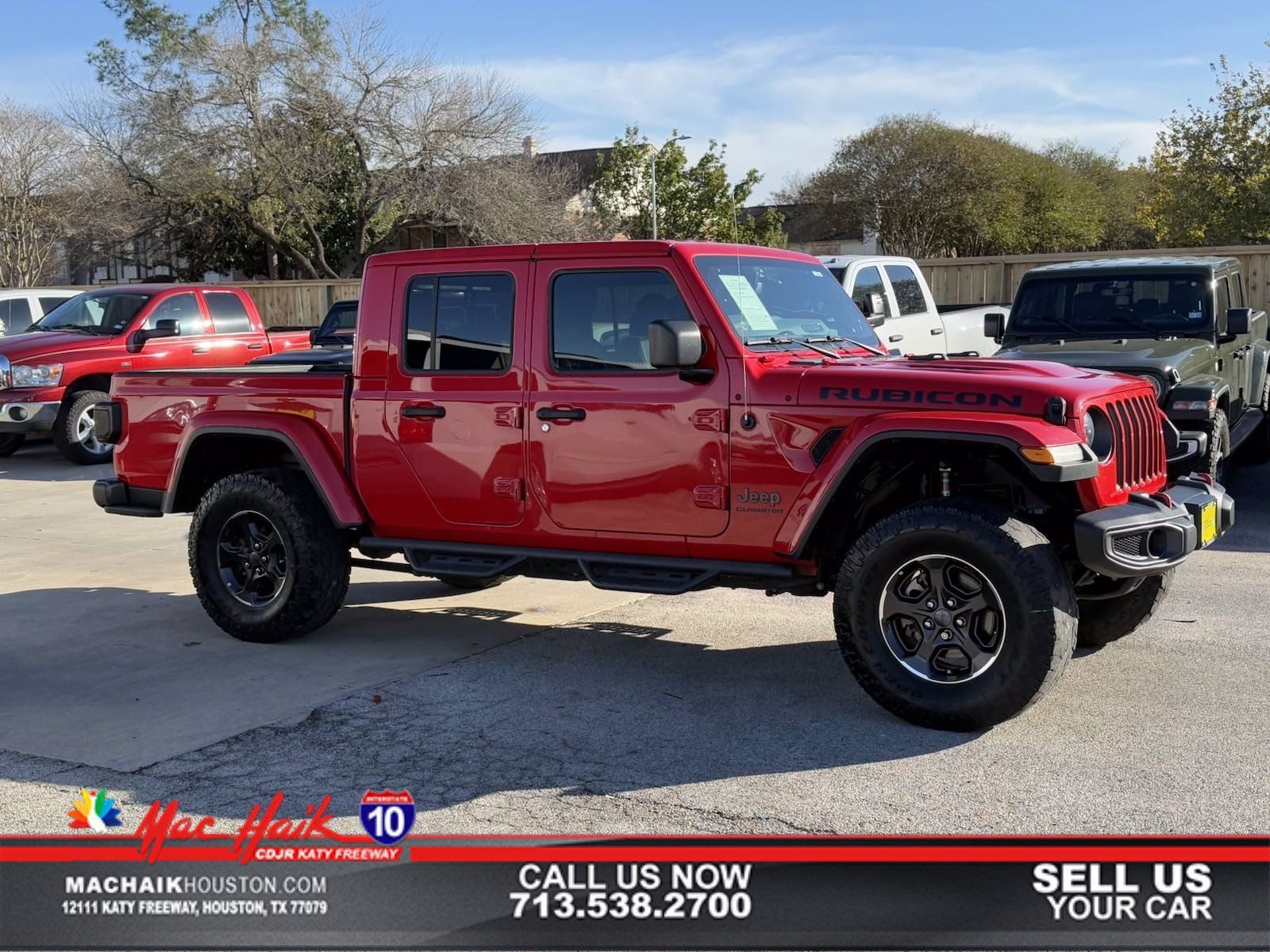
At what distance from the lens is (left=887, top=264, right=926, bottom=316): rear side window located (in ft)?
44.2

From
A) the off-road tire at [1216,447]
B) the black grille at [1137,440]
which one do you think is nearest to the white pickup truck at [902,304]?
the off-road tire at [1216,447]

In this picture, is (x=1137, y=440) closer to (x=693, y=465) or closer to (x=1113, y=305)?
(x=693, y=465)

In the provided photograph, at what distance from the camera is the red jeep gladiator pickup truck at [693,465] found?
205 inches

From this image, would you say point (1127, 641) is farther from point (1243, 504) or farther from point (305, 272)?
point (305, 272)

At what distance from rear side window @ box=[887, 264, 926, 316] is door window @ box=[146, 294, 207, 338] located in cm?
786

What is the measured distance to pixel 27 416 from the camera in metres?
14.4

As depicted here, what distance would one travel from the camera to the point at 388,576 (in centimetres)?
886

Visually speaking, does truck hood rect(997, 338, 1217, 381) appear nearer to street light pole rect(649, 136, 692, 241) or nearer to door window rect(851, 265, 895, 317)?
door window rect(851, 265, 895, 317)

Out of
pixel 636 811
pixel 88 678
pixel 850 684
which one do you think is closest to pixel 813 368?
pixel 850 684

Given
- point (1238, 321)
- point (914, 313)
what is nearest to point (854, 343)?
point (1238, 321)

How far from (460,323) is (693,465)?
58.0 inches

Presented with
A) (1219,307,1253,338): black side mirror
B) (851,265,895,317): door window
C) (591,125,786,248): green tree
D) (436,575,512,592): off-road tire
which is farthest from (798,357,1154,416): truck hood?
(591,125,786,248): green tree

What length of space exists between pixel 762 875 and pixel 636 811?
2.08 feet

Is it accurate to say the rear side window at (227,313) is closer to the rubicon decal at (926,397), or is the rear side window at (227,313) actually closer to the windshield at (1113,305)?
the windshield at (1113,305)
